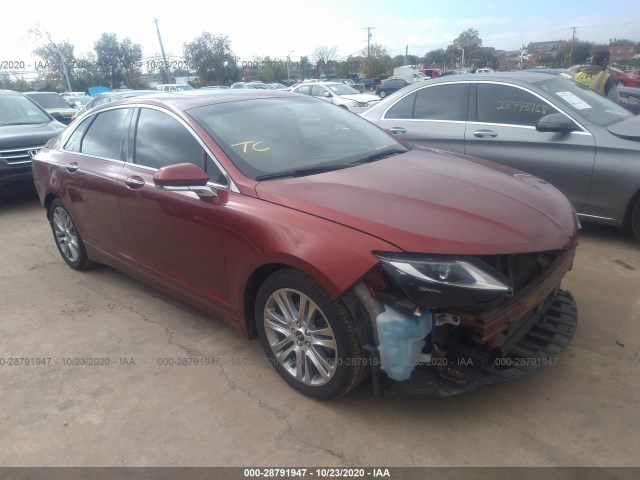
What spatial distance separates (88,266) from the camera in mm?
4562

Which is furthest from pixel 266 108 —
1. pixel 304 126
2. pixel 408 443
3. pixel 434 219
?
pixel 408 443

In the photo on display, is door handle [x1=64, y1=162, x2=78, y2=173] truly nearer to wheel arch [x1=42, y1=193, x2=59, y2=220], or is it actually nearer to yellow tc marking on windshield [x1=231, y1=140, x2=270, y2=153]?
wheel arch [x1=42, y1=193, x2=59, y2=220]

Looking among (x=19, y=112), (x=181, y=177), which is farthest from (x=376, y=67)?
(x=181, y=177)

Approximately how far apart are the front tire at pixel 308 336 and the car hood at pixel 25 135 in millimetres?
5713

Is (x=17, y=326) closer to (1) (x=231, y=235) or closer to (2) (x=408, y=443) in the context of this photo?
(1) (x=231, y=235)

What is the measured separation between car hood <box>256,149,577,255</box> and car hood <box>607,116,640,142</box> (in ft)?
6.12

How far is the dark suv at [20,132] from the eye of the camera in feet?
21.8

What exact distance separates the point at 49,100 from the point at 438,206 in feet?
53.7

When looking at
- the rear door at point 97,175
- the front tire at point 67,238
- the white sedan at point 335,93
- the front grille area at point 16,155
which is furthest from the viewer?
the white sedan at point 335,93

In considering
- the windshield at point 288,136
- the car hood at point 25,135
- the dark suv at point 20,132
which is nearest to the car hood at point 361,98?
the dark suv at point 20,132

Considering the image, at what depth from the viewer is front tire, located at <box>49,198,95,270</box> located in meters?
4.42

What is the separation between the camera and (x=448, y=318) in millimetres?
2223

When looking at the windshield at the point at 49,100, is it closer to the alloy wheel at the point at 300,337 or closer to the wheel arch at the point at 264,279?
the wheel arch at the point at 264,279

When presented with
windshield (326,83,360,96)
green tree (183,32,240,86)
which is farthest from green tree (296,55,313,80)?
windshield (326,83,360,96)
